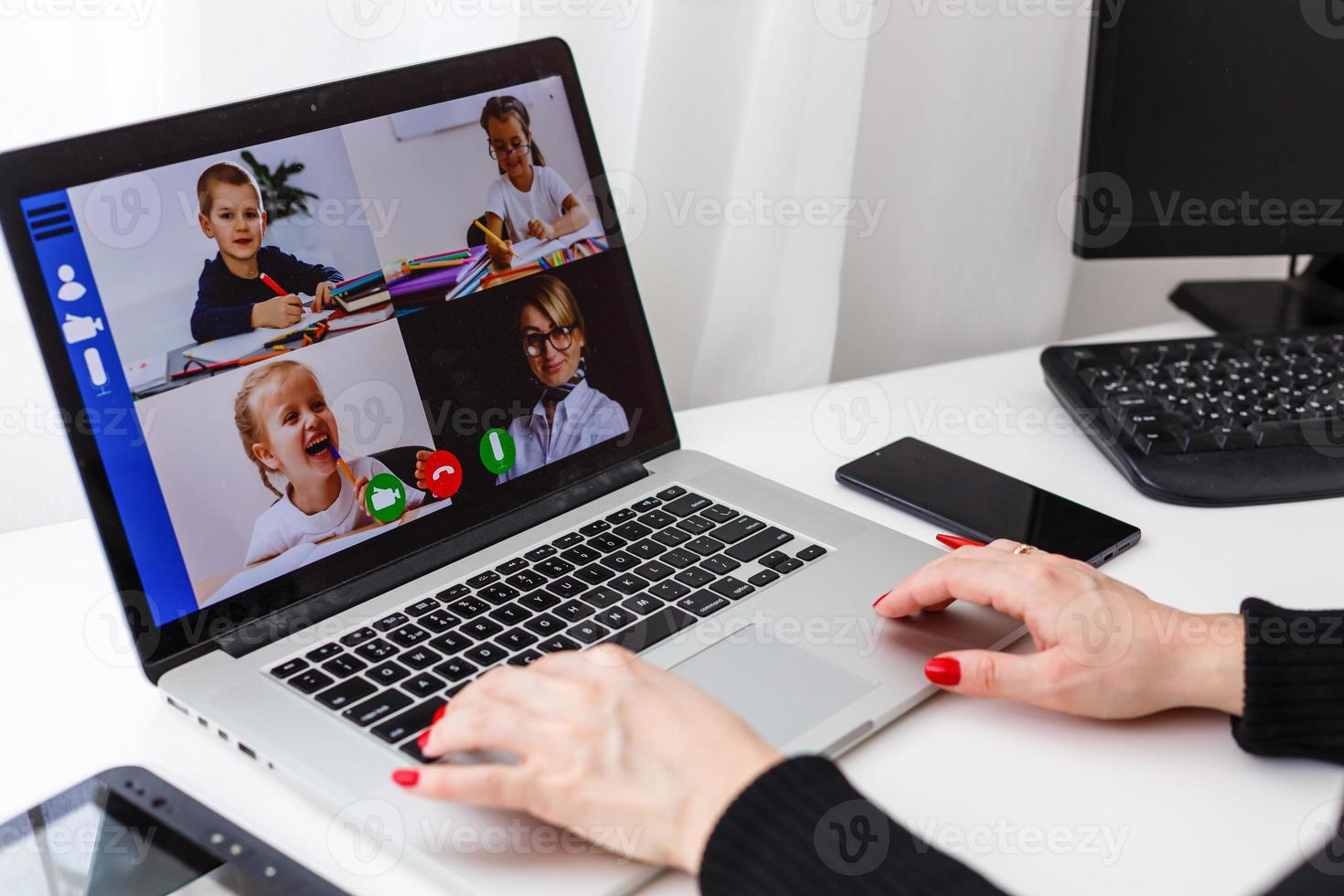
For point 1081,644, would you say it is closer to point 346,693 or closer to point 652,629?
point 652,629

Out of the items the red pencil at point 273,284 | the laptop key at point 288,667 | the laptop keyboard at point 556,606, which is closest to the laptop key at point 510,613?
the laptop keyboard at point 556,606

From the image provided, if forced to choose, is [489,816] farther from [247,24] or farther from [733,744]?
[247,24]

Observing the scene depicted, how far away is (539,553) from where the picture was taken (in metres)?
0.74

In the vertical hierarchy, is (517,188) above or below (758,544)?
above

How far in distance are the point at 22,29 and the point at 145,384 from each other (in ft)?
0.94

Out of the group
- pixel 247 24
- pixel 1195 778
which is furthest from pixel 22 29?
pixel 1195 778

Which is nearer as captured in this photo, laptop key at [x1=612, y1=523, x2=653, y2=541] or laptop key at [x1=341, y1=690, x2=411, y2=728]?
laptop key at [x1=341, y1=690, x2=411, y2=728]

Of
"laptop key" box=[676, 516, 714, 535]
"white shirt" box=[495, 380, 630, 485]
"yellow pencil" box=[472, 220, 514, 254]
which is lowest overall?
"laptop key" box=[676, 516, 714, 535]

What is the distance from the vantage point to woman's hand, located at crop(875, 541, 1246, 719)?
0.62 meters

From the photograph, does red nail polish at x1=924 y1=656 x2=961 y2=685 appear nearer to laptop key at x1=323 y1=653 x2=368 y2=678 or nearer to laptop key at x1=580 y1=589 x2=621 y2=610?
laptop key at x1=580 y1=589 x2=621 y2=610

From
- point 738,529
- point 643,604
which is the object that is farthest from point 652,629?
point 738,529

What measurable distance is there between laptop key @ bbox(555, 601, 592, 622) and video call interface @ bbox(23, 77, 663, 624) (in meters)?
0.11

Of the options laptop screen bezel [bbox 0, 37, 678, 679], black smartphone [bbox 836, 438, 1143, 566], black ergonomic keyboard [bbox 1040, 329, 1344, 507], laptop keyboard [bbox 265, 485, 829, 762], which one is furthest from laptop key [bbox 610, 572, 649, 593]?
black ergonomic keyboard [bbox 1040, 329, 1344, 507]

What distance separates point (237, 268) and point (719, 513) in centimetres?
32
